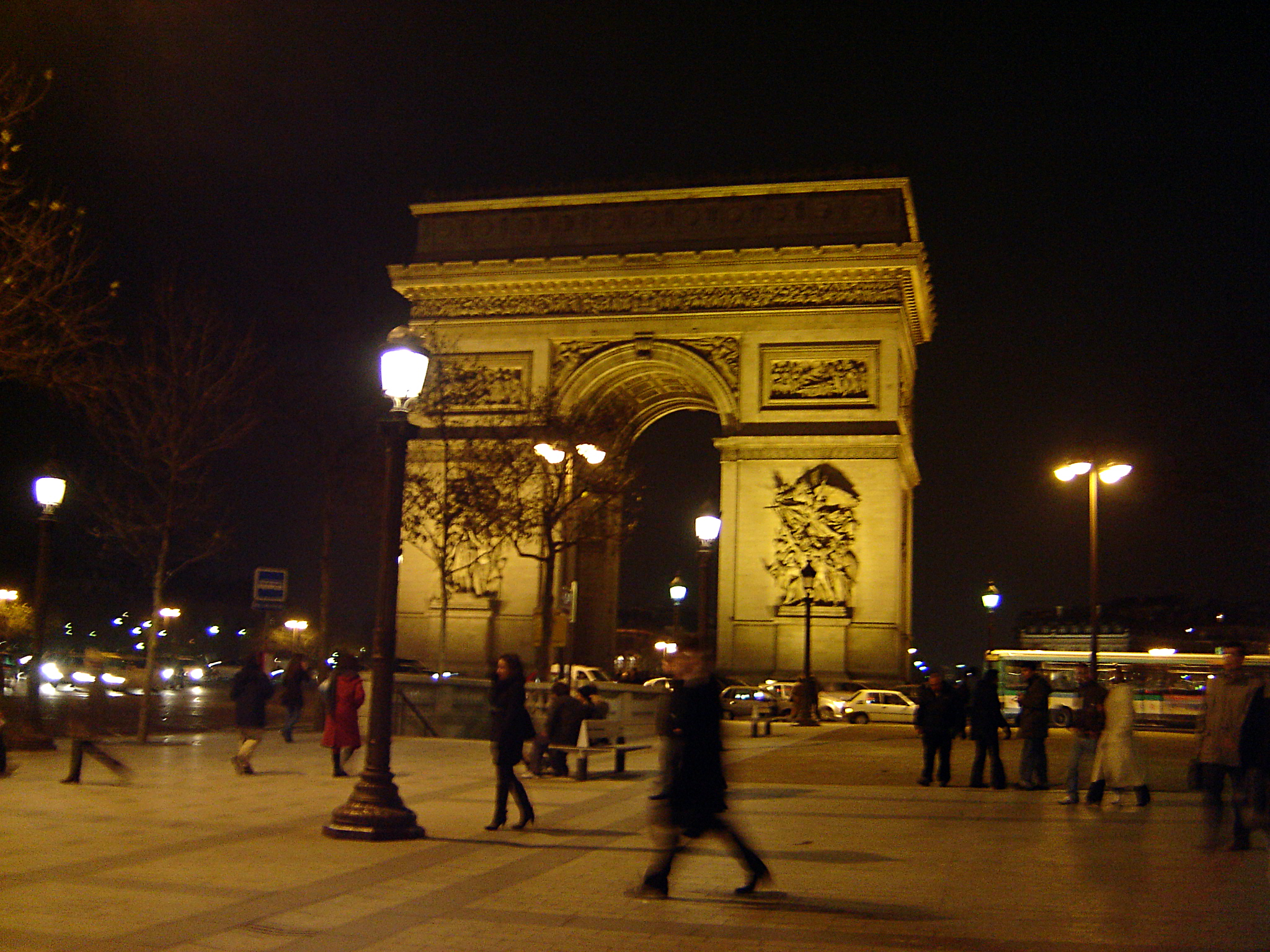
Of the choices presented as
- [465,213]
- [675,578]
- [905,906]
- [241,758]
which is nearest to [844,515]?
[675,578]

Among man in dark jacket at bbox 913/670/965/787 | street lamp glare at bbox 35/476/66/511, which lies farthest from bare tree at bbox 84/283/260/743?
man in dark jacket at bbox 913/670/965/787

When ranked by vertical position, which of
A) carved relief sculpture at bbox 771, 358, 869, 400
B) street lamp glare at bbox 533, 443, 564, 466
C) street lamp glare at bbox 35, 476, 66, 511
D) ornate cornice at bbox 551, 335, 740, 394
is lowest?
street lamp glare at bbox 35, 476, 66, 511

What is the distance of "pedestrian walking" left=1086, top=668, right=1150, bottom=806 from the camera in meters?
13.9

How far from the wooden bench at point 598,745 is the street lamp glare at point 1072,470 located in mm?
8196

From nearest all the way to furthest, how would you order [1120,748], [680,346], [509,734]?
[509,734]
[1120,748]
[680,346]

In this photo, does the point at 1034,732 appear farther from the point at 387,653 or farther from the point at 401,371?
the point at 401,371

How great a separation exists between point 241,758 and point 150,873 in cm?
697

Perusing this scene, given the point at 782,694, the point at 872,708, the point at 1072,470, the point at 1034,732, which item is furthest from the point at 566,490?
the point at 1034,732

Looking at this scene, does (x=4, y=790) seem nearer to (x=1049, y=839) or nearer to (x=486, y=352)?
(x=1049, y=839)

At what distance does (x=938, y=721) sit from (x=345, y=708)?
7397mm

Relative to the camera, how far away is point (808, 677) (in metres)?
34.6

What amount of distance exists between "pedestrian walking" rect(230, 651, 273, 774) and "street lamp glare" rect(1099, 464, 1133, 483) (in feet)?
44.4

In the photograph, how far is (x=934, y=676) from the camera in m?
17.0

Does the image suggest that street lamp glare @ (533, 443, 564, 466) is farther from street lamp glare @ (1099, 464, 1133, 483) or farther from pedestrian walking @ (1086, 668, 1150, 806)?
pedestrian walking @ (1086, 668, 1150, 806)
